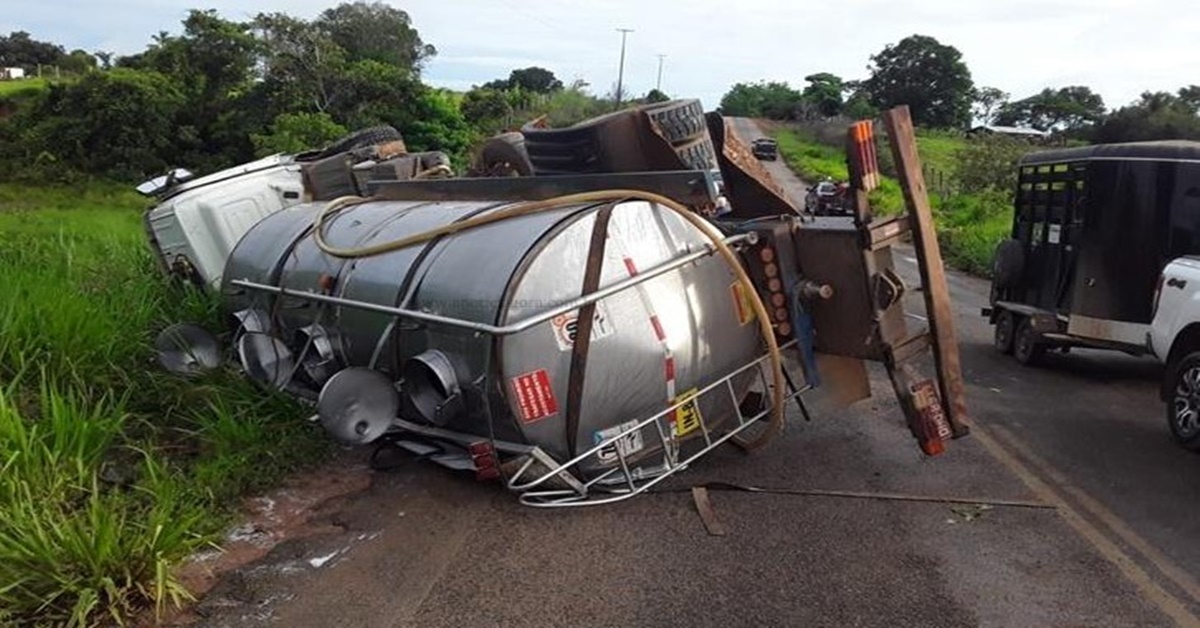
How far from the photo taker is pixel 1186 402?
23.7 feet

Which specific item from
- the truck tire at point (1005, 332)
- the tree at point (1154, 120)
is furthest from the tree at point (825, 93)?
the truck tire at point (1005, 332)

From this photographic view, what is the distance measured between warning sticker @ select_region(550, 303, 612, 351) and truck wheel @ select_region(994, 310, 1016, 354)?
288 inches

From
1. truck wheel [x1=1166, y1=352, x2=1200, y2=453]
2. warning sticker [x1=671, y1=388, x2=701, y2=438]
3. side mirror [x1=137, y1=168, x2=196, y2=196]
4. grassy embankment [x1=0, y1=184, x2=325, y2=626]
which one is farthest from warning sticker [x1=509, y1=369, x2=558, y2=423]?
side mirror [x1=137, y1=168, x2=196, y2=196]

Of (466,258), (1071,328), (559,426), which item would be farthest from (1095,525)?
(1071,328)

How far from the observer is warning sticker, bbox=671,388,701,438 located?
19.2 ft

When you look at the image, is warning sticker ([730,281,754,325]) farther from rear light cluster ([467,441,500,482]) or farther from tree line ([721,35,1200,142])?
tree line ([721,35,1200,142])

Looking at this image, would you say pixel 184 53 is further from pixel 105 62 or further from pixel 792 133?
pixel 792 133

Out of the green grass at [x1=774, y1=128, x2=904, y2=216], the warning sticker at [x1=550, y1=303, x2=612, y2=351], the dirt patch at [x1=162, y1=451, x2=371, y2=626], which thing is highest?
the warning sticker at [x1=550, y1=303, x2=612, y2=351]

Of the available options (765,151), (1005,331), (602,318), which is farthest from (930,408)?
(765,151)

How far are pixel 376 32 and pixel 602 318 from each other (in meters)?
44.7

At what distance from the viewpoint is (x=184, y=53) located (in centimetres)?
3962

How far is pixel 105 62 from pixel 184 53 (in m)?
28.7

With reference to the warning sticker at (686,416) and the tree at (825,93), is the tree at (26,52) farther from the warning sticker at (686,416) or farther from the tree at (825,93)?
the warning sticker at (686,416)

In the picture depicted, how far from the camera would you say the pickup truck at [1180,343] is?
7.16m
